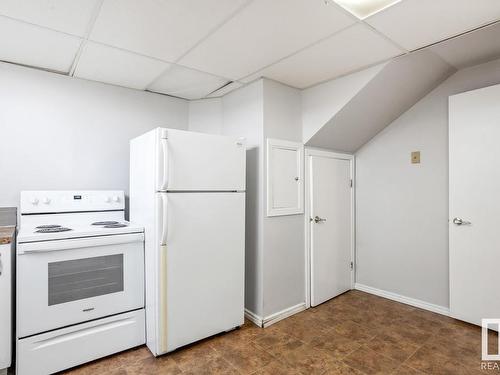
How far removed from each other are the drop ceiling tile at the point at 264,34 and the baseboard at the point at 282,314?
87.7 inches

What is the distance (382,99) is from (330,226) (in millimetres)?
1413

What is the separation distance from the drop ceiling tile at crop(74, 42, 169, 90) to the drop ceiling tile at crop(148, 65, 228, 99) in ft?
0.30

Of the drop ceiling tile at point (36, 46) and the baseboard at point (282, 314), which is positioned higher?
the drop ceiling tile at point (36, 46)

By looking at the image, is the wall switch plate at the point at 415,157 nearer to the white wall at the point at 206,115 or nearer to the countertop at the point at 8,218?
the white wall at the point at 206,115

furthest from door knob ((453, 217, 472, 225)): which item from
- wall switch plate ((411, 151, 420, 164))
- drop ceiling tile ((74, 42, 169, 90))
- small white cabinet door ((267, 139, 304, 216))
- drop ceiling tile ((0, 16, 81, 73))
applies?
drop ceiling tile ((0, 16, 81, 73))

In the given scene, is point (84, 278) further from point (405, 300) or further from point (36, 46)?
point (405, 300)

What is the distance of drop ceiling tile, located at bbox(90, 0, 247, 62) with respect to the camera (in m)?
1.60

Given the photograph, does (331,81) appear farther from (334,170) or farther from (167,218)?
(167,218)

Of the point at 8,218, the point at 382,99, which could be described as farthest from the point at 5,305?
the point at 382,99

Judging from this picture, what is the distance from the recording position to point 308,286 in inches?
119

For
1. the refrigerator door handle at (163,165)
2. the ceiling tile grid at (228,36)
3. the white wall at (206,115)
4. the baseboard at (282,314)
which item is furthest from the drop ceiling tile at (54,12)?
the baseboard at (282,314)

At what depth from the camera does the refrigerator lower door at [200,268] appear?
6.95 feet

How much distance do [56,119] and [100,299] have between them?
1.61 metres

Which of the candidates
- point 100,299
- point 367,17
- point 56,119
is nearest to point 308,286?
point 100,299
